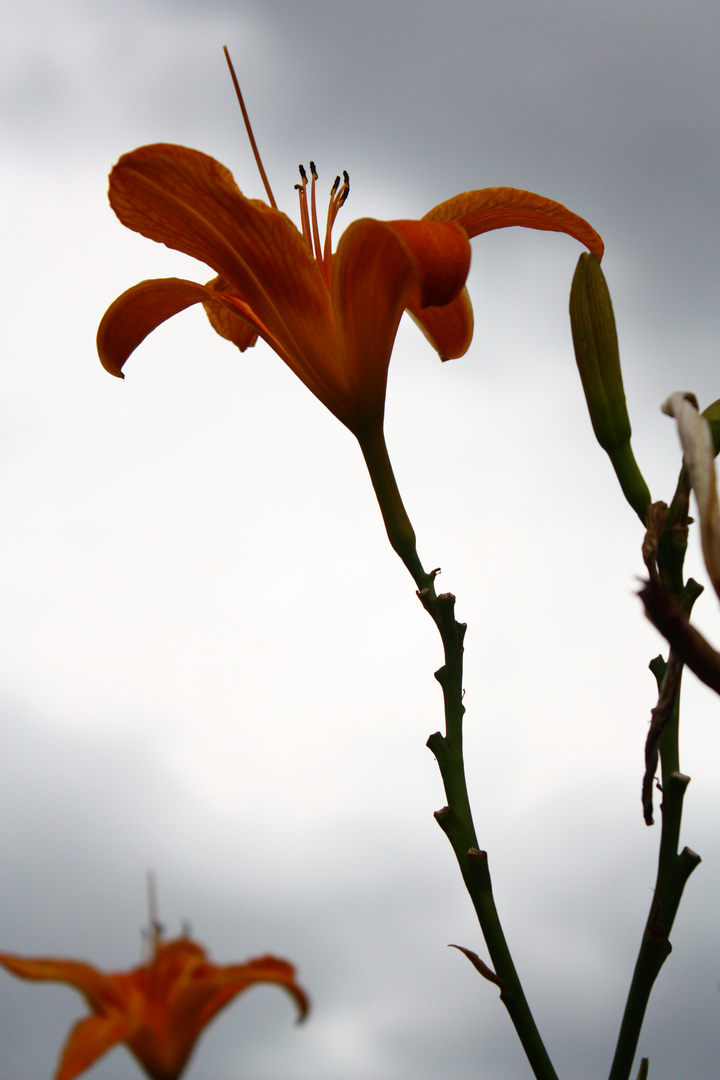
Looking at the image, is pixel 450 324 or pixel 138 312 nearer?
pixel 138 312

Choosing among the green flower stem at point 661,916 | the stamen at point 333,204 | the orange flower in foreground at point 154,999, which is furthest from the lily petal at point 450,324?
the orange flower in foreground at point 154,999

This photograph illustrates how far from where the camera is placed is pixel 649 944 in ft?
2.37

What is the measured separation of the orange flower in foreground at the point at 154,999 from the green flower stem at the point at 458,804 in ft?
1.20

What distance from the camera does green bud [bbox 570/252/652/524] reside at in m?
0.80

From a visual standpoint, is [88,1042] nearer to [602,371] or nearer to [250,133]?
[602,371]

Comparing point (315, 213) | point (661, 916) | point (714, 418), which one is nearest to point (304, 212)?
point (315, 213)

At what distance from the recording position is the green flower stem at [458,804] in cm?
74

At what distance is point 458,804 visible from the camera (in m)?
0.76

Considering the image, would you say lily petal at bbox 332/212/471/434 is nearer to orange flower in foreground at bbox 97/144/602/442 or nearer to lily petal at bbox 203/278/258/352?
orange flower in foreground at bbox 97/144/602/442

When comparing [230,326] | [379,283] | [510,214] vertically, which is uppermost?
[230,326]

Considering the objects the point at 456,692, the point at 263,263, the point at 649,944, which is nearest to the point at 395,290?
the point at 263,263

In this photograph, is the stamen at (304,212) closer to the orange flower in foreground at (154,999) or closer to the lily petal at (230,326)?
the lily petal at (230,326)

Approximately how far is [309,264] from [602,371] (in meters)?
0.27

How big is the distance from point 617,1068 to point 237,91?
37.2 inches
